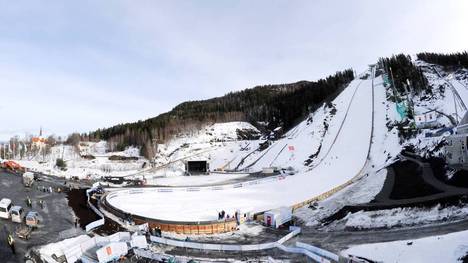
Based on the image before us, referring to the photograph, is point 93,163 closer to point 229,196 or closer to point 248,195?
point 229,196

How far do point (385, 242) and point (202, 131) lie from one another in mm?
115093

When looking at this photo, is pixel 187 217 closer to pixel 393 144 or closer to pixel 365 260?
pixel 365 260

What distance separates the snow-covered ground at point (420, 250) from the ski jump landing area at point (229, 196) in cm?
1357

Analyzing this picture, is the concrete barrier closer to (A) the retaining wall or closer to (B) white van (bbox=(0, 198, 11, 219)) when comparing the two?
(A) the retaining wall

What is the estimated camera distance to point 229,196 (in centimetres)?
5056

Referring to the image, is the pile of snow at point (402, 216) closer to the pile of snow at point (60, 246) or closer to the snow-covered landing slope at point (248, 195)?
the snow-covered landing slope at point (248, 195)

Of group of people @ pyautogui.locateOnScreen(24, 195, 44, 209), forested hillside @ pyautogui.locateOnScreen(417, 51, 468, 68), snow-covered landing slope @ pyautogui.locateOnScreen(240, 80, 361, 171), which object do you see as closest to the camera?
group of people @ pyautogui.locateOnScreen(24, 195, 44, 209)

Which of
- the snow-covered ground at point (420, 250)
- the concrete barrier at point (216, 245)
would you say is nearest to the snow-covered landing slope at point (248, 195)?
the concrete barrier at point (216, 245)

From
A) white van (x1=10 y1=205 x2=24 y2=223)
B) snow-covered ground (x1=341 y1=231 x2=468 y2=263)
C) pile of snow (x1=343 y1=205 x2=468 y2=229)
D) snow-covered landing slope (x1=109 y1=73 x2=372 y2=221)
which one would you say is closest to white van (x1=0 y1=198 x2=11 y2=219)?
white van (x1=10 y1=205 x2=24 y2=223)

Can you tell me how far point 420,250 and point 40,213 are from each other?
34.0 m

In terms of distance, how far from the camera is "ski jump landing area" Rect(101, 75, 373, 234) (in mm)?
35000

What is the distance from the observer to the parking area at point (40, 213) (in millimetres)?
28266

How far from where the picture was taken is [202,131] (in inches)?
5453

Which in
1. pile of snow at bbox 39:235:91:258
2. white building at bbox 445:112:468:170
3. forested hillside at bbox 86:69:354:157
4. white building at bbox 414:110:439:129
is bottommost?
pile of snow at bbox 39:235:91:258
